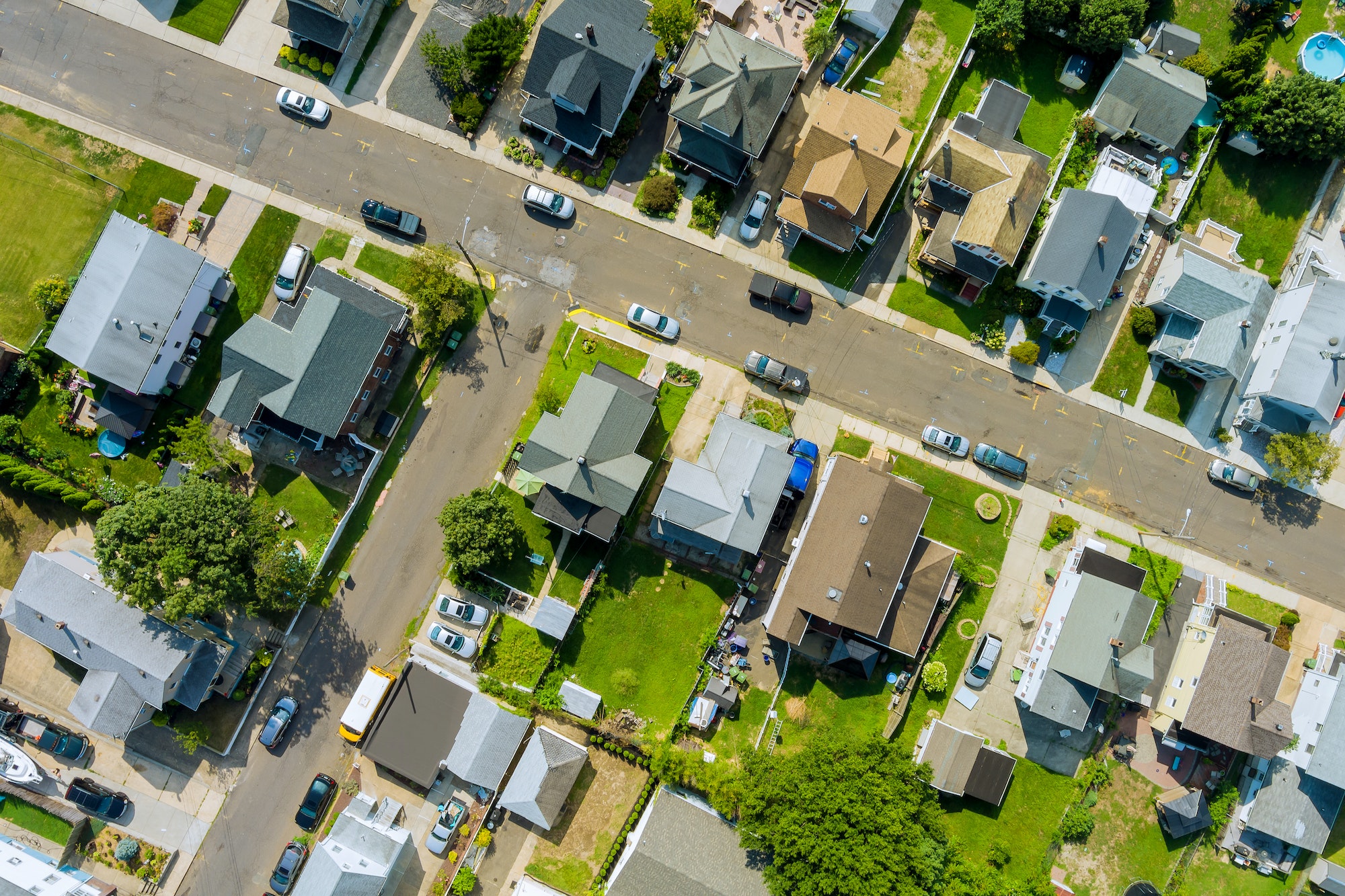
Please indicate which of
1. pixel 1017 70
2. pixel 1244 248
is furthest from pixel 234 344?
pixel 1244 248

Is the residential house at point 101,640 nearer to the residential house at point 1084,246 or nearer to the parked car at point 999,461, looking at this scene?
the parked car at point 999,461

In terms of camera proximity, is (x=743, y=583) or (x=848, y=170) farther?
(x=743, y=583)

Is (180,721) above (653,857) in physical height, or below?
below

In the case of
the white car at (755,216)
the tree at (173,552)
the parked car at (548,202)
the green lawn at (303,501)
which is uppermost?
the white car at (755,216)

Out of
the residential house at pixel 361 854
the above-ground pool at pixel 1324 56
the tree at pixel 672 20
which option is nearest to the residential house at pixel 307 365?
the residential house at pixel 361 854

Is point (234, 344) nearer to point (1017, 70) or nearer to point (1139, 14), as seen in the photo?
point (1017, 70)

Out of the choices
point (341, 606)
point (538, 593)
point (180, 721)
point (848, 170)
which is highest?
point (848, 170)
